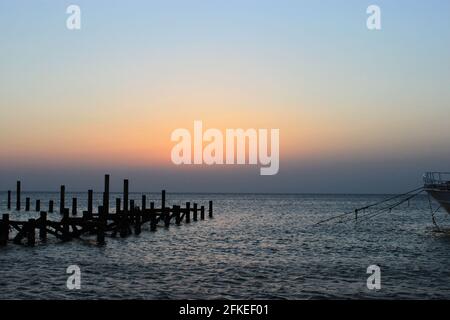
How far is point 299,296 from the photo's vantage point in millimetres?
16062

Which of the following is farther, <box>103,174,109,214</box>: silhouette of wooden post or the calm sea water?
<box>103,174,109,214</box>: silhouette of wooden post

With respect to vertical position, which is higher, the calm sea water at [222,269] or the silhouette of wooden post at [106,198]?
the silhouette of wooden post at [106,198]

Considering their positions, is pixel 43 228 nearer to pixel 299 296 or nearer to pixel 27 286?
pixel 27 286

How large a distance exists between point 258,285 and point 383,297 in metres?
4.32

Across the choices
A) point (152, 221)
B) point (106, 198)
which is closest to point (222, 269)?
point (106, 198)
